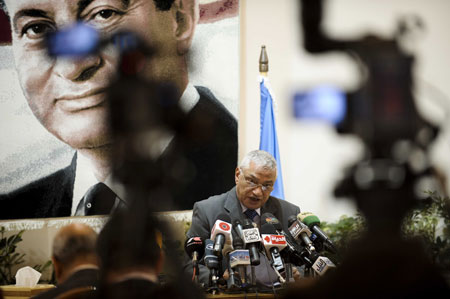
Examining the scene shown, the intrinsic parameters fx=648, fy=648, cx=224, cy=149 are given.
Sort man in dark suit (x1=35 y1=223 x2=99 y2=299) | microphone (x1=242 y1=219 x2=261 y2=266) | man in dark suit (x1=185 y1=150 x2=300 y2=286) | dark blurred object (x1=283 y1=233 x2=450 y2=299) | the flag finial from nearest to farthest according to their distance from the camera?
dark blurred object (x1=283 y1=233 x2=450 y2=299) → man in dark suit (x1=35 y1=223 x2=99 y2=299) → microphone (x1=242 y1=219 x2=261 y2=266) → man in dark suit (x1=185 y1=150 x2=300 y2=286) → the flag finial

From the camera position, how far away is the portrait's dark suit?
5625 mm

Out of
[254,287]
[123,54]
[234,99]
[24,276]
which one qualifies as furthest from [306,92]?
[234,99]

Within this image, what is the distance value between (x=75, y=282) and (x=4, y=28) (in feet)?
14.0

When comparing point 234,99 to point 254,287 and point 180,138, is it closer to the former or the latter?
point 254,287

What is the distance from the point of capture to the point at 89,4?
19.1 ft

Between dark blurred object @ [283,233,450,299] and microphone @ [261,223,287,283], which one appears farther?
microphone @ [261,223,287,283]

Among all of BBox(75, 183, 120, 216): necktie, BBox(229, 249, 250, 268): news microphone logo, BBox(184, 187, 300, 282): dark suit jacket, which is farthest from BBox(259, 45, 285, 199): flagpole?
BBox(229, 249, 250, 268): news microphone logo

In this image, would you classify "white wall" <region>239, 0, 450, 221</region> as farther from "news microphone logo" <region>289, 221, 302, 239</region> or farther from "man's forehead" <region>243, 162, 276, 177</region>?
"news microphone logo" <region>289, 221, 302, 239</region>

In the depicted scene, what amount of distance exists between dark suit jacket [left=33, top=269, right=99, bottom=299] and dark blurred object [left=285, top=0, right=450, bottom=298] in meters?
0.85

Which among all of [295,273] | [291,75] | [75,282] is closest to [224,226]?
[295,273]

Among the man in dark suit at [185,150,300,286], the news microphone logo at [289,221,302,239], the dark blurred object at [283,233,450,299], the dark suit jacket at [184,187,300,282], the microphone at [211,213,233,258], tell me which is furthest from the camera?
the man in dark suit at [185,150,300,286]

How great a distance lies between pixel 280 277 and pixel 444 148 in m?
3.94

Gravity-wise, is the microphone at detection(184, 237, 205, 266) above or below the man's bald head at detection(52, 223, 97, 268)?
below

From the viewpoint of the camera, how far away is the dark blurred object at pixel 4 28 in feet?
18.2
